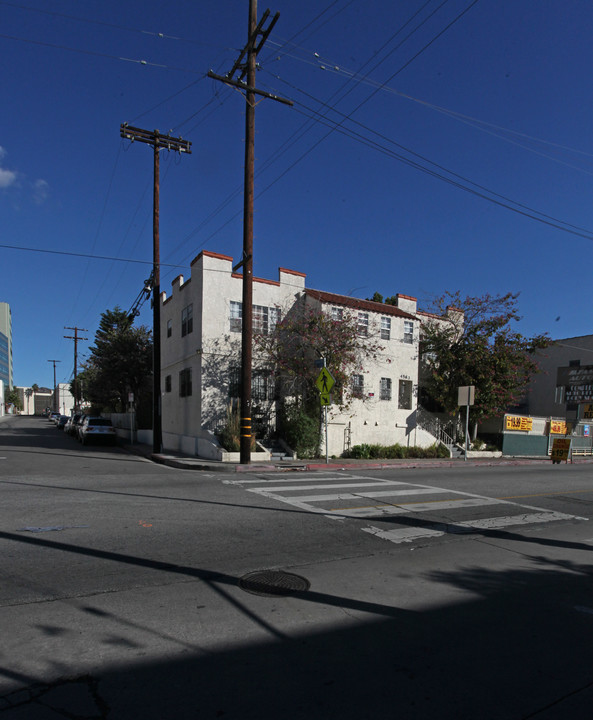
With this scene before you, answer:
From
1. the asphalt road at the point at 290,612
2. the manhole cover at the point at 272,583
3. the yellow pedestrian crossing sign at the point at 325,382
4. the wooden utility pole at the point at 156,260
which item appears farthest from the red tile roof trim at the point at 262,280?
the manhole cover at the point at 272,583

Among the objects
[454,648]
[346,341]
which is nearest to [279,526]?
[454,648]

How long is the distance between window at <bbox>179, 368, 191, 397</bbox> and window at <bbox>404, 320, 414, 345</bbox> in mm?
10950

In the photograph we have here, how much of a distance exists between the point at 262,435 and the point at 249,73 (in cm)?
1373

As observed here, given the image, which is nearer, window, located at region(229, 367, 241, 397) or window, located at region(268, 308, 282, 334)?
window, located at region(229, 367, 241, 397)

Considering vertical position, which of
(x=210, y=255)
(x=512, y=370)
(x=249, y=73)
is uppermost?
(x=249, y=73)

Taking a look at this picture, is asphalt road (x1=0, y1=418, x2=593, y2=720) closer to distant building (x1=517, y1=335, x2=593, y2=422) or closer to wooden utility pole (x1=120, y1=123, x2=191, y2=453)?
wooden utility pole (x1=120, y1=123, x2=191, y2=453)

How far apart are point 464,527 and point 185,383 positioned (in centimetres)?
1632

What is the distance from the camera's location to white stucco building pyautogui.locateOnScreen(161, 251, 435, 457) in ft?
66.0

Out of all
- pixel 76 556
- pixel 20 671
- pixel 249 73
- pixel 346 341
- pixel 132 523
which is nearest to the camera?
pixel 20 671

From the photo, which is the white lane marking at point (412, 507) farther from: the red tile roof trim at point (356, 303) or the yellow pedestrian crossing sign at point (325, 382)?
the red tile roof trim at point (356, 303)

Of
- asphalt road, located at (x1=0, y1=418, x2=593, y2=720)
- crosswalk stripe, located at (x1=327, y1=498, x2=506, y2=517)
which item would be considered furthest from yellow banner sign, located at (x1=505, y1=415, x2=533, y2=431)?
asphalt road, located at (x1=0, y1=418, x2=593, y2=720)

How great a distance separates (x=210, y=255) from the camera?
20.1m

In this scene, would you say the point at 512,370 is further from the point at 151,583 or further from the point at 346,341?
the point at 151,583

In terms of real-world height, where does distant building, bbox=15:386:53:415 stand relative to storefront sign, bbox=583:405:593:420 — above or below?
below
